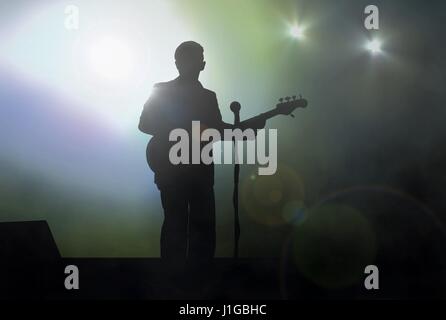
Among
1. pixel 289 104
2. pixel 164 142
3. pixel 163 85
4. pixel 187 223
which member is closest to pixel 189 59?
pixel 163 85

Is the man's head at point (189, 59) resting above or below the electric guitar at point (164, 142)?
above

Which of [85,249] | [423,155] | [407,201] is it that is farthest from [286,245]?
[85,249]

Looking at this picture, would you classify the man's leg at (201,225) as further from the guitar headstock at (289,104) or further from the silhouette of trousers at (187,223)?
the guitar headstock at (289,104)

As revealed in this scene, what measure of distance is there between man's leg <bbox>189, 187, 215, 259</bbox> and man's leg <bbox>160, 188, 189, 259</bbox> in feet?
0.11

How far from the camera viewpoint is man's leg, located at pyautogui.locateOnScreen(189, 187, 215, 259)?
2348 millimetres

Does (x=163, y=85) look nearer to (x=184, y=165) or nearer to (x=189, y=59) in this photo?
(x=189, y=59)

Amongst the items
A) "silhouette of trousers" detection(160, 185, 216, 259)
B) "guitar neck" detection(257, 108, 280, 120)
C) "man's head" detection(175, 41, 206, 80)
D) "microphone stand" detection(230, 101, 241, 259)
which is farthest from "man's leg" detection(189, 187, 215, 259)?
"man's head" detection(175, 41, 206, 80)

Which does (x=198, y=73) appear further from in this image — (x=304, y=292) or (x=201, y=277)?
(x=304, y=292)

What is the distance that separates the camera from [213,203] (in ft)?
7.84

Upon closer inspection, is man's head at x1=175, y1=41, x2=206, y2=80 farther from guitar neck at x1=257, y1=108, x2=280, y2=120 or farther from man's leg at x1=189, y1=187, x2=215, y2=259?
man's leg at x1=189, y1=187, x2=215, y2=259

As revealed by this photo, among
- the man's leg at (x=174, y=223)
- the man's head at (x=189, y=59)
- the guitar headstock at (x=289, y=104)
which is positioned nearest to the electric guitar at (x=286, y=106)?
the guitar headstock at (x=289, y=104)

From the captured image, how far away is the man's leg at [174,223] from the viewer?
7.70ft
